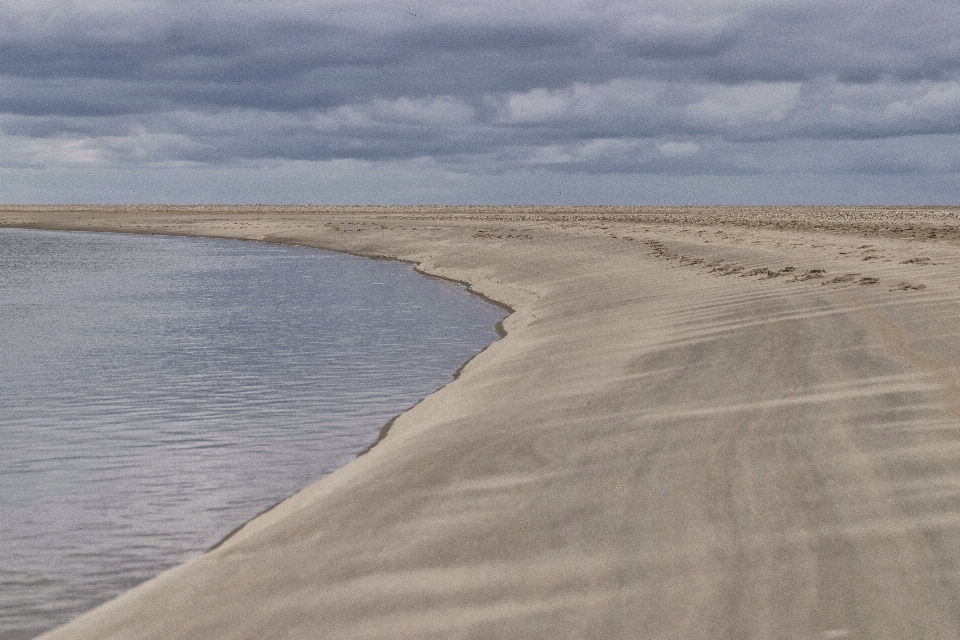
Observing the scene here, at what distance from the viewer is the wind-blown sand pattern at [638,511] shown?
6.09 meters

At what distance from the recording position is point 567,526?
7629 mm

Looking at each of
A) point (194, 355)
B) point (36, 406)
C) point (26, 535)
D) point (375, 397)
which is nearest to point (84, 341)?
point (194, 355)

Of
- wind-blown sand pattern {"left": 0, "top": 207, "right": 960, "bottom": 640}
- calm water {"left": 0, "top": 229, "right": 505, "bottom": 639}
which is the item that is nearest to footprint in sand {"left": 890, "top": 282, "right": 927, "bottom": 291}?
wind-blown sand pattern {"left": 0, "top": 207, "right": 960, "bottom": 640}

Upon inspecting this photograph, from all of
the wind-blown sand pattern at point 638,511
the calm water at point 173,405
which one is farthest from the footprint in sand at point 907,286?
the calm water at point 173,405

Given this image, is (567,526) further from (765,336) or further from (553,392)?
(765,336)

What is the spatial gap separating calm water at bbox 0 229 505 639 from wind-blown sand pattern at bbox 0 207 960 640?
0.82m

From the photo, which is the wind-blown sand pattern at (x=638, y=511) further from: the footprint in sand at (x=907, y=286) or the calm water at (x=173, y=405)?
the footprint in sand at (x=907, y=286)

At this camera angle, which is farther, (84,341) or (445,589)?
(84,341)

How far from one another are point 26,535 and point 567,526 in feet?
15.6

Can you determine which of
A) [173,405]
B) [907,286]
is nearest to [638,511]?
[173,405]

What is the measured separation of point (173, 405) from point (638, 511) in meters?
8.88

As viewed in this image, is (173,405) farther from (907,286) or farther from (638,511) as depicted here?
(907,286)

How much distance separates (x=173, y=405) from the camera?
14930mm

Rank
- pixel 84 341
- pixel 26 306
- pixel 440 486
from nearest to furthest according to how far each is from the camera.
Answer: pixel 440 486, pixel 84 341, pixel 26 306
